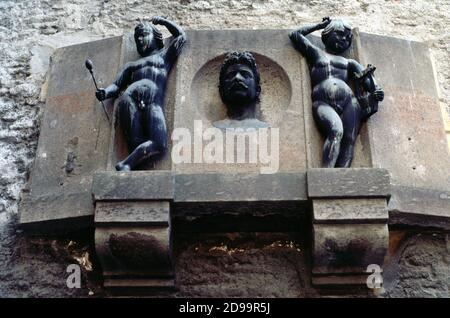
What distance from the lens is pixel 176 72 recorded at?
12.7ft

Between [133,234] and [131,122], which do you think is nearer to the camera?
[133,234]

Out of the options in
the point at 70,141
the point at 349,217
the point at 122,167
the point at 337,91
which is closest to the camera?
the point at 349,217

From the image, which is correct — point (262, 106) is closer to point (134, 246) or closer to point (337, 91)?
point (337, 91)

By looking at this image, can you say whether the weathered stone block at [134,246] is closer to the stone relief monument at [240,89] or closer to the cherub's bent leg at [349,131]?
the stone relief monument at [240,89]

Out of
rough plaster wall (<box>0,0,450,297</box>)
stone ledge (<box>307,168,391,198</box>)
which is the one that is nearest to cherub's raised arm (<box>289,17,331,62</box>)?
rough plaster wall (<box>0,0,450,297</box>)

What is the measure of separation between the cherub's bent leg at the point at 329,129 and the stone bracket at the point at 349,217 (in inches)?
7.9

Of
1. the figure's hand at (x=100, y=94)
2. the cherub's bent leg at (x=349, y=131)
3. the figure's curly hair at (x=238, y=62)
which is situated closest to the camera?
the cherub's bent leg at (x=349, y=131)

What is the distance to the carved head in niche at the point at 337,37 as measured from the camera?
3.89m

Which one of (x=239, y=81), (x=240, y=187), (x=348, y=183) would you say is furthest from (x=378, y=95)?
(x=240, y=187)

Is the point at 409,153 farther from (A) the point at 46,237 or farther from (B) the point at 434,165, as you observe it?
(A) the point at 46,237

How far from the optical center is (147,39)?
3924 millimetres

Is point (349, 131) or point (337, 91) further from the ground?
point (337, 91)

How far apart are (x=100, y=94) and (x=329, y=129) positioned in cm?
122

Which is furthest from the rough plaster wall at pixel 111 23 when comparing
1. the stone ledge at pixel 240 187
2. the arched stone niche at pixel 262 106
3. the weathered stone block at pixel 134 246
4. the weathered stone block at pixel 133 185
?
the stone ledge at pixel 240 187
